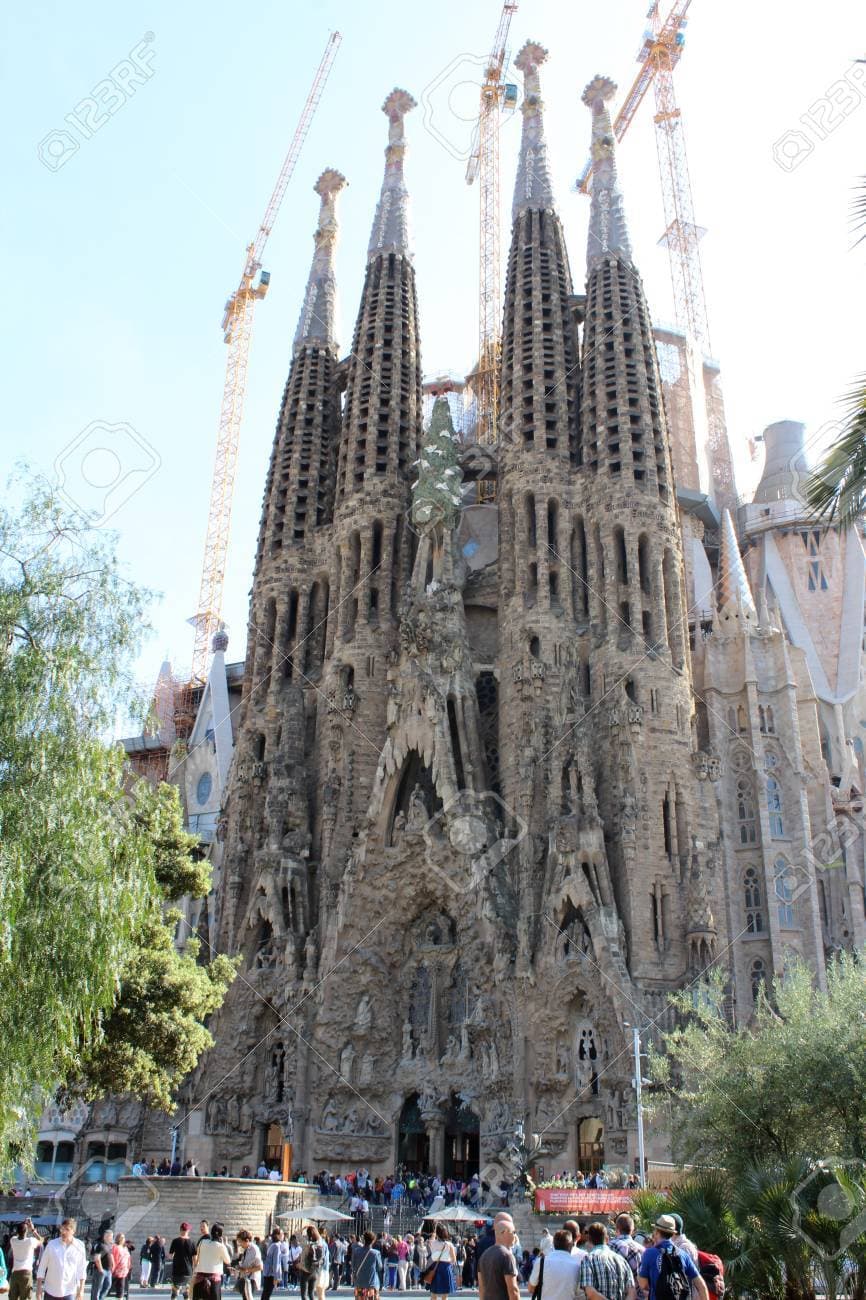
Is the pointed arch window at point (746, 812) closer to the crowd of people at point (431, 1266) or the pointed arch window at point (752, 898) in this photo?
the pointed arch window at point (752, 898)

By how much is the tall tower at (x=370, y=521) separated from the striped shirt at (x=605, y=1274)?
98.5 feet

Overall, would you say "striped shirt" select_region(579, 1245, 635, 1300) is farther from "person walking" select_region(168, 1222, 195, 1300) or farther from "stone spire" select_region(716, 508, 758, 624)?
"stone spire" select_region(716, 508, 758, 624)

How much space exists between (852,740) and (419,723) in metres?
15.9

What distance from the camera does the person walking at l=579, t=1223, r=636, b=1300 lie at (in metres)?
7.62

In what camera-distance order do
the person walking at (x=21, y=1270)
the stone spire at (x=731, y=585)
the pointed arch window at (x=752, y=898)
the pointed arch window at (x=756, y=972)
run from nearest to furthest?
the person walking at (x=21, y=1270) → the pointed arch window at (x=756, y=972) → the pointed arch window at (x=752, y=898) → the stone spire at (x=731, y=585)

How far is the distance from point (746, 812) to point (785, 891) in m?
2.59

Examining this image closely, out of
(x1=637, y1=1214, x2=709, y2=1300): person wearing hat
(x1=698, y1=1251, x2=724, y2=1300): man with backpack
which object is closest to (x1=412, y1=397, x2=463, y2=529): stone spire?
(x1=698, y1=1251, x2=724, y2=1300): man with backpack

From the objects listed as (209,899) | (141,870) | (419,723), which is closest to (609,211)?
(419,723)

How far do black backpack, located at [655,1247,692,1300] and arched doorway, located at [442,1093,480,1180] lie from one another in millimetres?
27799

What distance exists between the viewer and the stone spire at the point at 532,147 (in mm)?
46469

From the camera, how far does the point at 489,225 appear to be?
62344 millimetres

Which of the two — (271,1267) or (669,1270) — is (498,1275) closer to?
(669,1270)

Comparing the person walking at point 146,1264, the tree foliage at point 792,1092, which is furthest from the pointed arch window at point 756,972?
the person walking at point 146,1264

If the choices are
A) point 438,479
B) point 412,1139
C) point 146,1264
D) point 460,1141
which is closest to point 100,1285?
point 146,1264
